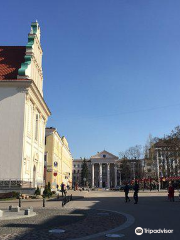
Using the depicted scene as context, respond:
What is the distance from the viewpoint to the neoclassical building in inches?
1266

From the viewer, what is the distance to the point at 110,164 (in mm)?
147750

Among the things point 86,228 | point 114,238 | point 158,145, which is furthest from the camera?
point 158,145

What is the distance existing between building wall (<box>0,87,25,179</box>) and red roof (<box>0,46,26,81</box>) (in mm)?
2191

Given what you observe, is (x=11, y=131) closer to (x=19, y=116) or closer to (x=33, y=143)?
(x=19, y=116)

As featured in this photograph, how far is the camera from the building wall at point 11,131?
32.0 meters

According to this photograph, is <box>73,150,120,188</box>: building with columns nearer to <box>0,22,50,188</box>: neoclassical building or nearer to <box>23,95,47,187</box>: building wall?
<box>23,95,47,187</box>: building wall

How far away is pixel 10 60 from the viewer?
125 ft

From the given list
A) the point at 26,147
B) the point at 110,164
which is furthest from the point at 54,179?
the point at 110,164

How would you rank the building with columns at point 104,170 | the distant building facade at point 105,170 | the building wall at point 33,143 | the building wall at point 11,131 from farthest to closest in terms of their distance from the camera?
the building with columns at point 104,170 < the distant building facade at point 105,170 < the building wall at point 33,143 < the building wall at point 11,131

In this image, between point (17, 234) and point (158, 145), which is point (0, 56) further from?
point (158, 145)

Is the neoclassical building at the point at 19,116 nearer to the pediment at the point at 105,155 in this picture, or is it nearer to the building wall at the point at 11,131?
the building wall at the point at 11,131

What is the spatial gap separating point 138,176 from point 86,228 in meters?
78.5

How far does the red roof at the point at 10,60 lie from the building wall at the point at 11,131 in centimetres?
219

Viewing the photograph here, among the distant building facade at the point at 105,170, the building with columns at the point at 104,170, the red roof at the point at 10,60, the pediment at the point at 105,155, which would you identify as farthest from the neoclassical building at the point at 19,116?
the pediment at the point at 105,155
